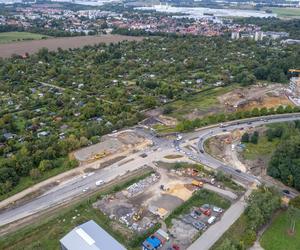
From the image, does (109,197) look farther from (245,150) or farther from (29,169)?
(245,150)

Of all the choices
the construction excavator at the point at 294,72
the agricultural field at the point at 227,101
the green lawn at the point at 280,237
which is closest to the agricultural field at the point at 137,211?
the green lawn at the point at 280,237

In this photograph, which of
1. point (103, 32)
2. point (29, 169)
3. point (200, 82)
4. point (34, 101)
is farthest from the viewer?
point (103, 32)

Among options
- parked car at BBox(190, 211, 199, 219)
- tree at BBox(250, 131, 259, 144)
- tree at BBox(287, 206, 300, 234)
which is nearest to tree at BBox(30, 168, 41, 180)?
parked car at BBox(190, 211, 199, 219)

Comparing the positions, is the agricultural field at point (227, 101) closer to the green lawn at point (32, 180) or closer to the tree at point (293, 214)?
the green lawn at point (32, 180)

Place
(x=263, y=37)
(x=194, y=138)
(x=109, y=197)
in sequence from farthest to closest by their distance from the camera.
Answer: (x=263, y=37), (x=194, y=138), (x=109, y=197)

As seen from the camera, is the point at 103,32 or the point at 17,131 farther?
the point at 103,32

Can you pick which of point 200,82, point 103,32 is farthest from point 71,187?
point 103,32

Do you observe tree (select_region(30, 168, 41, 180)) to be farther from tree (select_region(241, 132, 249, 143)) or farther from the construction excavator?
the construction excavator
